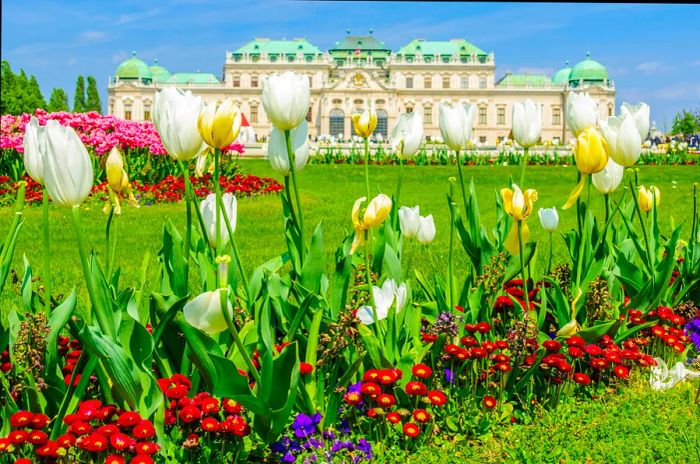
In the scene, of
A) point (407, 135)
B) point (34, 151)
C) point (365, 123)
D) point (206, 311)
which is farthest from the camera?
point (407, 135)

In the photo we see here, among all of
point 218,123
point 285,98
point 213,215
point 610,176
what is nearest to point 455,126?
point 610,176

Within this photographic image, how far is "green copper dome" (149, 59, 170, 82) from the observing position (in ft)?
207

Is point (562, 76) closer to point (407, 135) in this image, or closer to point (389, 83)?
point (389, 83)

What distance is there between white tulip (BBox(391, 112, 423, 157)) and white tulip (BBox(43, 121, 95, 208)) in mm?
1249

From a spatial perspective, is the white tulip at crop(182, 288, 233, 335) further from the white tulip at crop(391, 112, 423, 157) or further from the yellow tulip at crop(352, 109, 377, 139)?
the white tulip at crop(391, 112, 423, 157)

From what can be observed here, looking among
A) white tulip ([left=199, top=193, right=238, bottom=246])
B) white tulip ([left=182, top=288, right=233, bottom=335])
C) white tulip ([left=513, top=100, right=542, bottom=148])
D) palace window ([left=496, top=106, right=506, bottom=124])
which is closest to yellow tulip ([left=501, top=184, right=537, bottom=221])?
white tulip ([left=513, top=100, right=542, bottom=148])

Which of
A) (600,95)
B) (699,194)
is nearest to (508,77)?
(600,95)

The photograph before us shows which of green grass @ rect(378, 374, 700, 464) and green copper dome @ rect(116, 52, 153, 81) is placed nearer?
green grass @ rect(378, 374, 700, 464)

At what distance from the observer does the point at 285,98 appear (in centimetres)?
200

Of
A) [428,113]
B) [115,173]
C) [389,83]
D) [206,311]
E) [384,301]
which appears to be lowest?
[384,301]

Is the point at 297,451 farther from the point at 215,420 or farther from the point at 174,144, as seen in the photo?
the point at 174,144

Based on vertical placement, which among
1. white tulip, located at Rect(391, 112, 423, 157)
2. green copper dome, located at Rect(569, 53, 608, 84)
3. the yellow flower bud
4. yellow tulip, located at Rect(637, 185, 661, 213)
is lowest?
yellow tulip, located at Rect(637, 185, 661, 213)

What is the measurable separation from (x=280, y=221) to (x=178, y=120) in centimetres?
532

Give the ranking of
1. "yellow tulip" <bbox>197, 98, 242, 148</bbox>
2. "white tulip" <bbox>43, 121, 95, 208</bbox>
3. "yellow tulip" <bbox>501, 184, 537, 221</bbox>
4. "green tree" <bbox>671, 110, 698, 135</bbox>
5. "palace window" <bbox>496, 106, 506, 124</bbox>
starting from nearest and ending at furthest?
"white tulip" <bbox>43, 121, 95, 208</bbox> → "yellow tulip" <bbox>197, 98, 242, 148</bbox> → "yellow tulip" <bbox>501, 184, 537, 221</bbox> → "green tree" <bbox>671, 110, 698, 135</bbox> → "palace window" <bbox>496, 106, 506, 124</bbox>
